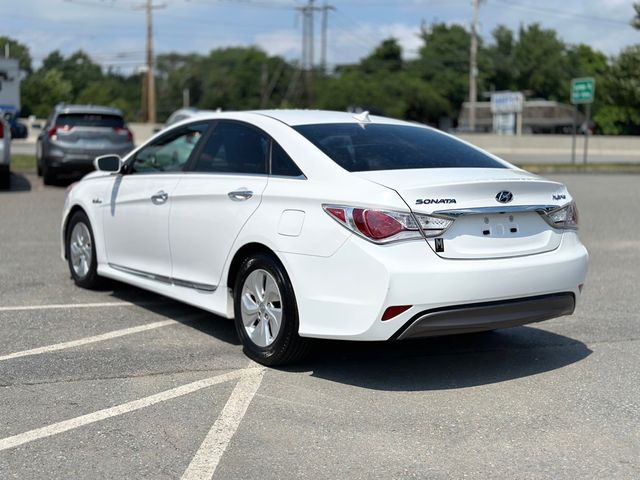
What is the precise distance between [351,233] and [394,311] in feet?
1.64

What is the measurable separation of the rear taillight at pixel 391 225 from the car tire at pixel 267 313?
64 centimetres

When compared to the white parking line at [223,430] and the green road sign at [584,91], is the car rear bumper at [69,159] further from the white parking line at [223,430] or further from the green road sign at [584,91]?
the green road sign at [584,91]

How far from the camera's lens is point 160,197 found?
6.72 m

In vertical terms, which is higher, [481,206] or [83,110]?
[83,110]

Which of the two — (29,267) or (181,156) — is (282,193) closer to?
(181,156)

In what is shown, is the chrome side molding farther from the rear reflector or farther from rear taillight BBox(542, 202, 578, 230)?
rear taillight BBox(542, 202, 578, 230)

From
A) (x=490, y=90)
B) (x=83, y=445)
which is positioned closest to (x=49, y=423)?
(x=83, y=445)

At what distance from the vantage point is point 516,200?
17.4ft

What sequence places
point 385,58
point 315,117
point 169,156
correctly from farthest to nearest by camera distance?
point 385,58
point 169,156
point 315,117

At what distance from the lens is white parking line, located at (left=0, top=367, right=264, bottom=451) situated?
14.2 ft

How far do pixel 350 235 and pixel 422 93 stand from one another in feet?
311

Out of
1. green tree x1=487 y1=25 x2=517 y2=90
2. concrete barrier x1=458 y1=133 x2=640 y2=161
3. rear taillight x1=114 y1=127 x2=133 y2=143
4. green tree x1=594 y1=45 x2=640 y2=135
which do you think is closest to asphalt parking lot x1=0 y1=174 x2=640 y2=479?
rear taillight x1=114 y1=127 x2=133 y2=143

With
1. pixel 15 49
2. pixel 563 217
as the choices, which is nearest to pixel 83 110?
pixel 563 217

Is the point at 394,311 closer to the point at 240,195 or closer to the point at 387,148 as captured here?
the point at 387,148
